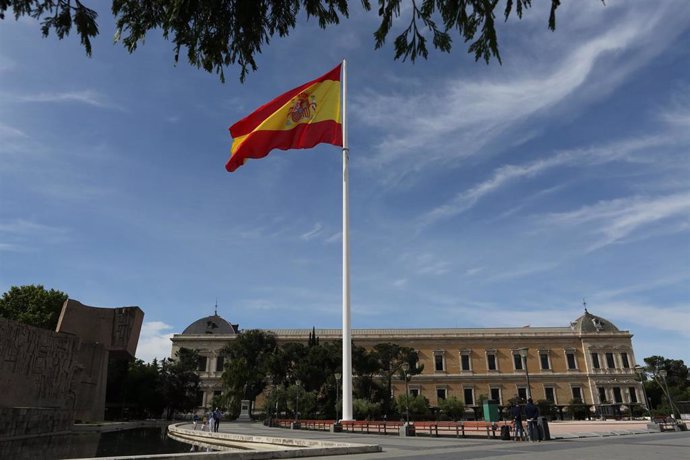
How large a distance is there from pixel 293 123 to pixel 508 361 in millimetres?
57281

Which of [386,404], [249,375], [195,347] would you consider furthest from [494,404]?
[195,347]

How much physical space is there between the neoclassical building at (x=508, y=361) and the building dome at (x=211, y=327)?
8.26ft

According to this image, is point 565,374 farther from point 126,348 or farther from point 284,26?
point 284,26

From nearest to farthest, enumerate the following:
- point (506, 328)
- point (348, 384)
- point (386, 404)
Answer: point (348, 384)
point (386, 404)
point (506, 328)

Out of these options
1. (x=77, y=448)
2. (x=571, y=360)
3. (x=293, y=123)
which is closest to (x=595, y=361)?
(x=571, y=360)

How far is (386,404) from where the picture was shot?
43719 mm

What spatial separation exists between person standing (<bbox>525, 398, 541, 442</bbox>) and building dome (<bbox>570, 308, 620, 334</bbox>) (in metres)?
57.5

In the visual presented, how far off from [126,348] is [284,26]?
133 ft

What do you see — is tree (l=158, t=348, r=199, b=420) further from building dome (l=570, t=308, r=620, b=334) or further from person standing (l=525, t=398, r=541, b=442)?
building dome (l=570, t=308, r=620, b=334)

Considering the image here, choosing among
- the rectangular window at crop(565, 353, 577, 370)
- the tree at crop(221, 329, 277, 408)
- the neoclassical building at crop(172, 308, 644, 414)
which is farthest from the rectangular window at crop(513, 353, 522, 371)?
the tree at crop(221, 329, 277, 408)

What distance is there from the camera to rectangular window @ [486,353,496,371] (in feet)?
212

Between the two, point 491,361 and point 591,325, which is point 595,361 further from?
point 491,361

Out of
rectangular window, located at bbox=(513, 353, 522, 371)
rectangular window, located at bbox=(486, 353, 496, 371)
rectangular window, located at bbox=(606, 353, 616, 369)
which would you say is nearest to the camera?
rectangular window, located at bbox=(606, 353, 616, 369)

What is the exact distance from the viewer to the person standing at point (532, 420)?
1523cm
